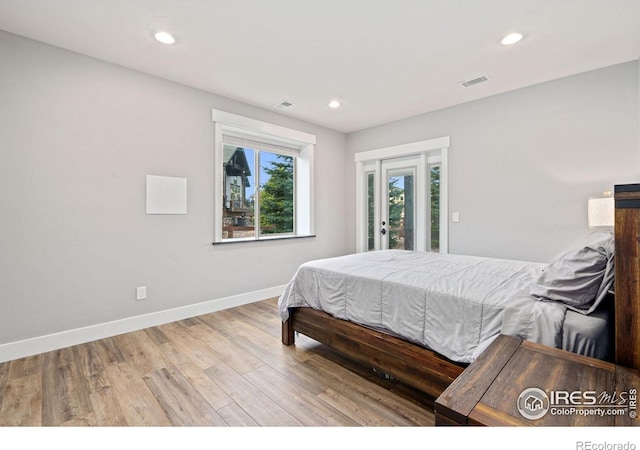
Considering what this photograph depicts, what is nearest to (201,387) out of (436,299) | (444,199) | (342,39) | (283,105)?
(436,299)

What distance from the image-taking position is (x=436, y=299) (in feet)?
5.75

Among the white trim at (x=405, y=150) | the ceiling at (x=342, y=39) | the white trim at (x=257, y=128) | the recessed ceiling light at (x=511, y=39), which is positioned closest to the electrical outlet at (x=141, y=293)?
the white trim at (x=257, y=128)

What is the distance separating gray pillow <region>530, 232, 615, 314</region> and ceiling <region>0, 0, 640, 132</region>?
1.71 meters

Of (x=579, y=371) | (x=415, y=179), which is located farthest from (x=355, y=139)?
(x=579, y=371)

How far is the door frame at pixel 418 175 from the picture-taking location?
399 centimetres

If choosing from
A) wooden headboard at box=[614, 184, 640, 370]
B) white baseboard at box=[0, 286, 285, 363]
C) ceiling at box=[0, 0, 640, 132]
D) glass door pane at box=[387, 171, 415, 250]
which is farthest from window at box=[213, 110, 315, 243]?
wooden headboard at box=[614, 184, 640, 370]

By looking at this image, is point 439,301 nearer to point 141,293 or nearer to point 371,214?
point 141,293

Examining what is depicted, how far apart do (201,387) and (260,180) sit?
2.88 meters

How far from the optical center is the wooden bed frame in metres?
1.04

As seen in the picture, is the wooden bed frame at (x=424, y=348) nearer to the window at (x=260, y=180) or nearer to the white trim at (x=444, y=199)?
the window at (x=260, y=180)

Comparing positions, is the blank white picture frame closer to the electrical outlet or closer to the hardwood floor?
the electrical outlet

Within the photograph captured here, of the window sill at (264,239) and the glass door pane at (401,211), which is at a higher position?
the glass door pane at (401,211)

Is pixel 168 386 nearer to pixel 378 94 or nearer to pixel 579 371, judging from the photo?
pixel 579 371

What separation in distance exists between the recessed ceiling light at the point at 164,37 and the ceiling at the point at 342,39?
5 centimetres
